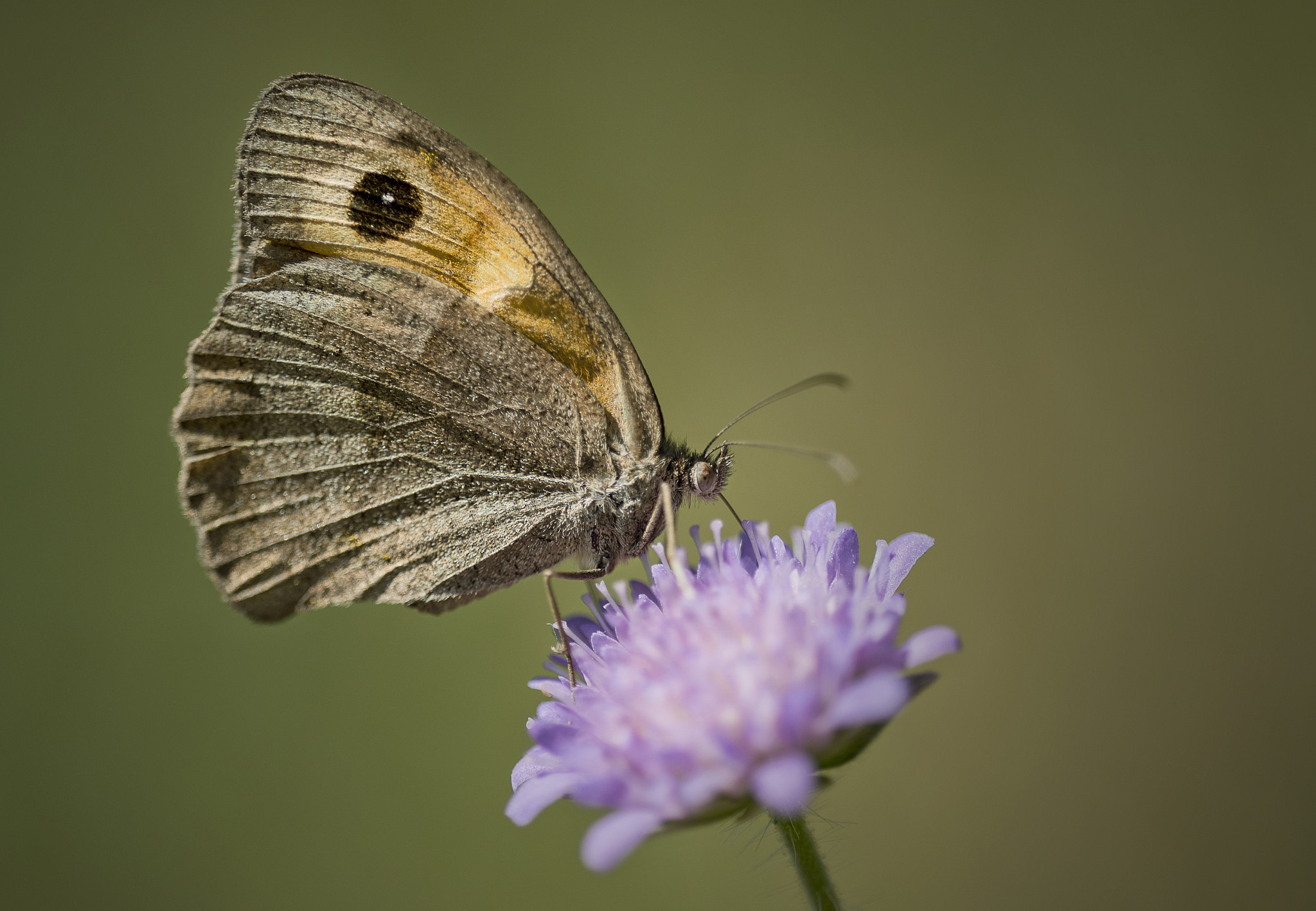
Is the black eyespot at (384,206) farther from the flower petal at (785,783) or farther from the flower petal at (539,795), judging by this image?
the flower petal at (785,783)

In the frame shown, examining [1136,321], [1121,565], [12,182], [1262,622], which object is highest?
[12,182]

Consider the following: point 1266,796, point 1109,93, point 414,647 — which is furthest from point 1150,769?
point 1109,93

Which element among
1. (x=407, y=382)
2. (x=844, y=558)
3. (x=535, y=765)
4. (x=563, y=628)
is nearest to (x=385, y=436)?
(x=407, y=382)

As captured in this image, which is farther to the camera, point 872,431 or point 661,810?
point 872,431

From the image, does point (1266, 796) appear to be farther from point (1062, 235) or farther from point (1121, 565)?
point (1062, 235)

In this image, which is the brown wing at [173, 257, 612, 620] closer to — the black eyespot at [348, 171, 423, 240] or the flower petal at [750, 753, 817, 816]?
the black eyespot at [348, 171, 423, 240]

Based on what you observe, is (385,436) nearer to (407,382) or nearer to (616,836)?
(407,382)
